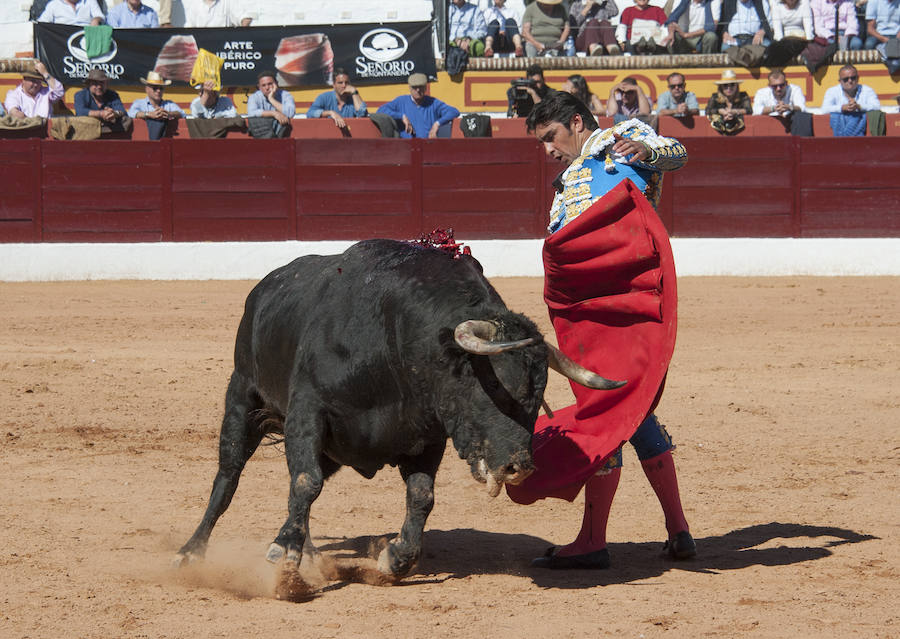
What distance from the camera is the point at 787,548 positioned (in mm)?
3648

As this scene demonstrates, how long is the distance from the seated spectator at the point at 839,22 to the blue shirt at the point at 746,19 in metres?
0.46

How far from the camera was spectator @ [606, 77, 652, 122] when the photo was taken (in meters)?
10.7

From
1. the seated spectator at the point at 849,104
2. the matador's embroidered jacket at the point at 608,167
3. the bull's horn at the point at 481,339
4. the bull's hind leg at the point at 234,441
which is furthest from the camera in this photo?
the seated spectator at the point at 849,104

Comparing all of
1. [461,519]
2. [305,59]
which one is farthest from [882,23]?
[461,519]

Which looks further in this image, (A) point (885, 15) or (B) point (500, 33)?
(B) point (500, 33)

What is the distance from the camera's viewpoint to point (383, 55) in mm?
12484

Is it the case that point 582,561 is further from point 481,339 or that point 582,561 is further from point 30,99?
point 30,99

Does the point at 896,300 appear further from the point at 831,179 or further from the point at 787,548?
the point at 787,548

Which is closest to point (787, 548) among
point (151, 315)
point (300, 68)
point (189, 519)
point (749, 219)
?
point (189, 519)

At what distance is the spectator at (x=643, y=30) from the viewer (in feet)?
41.5

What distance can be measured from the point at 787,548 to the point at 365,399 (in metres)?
1.35

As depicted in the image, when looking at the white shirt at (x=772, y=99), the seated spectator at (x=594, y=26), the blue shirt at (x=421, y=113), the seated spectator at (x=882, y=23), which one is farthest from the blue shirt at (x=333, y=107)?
the seated spectator at (x=882, y=23)

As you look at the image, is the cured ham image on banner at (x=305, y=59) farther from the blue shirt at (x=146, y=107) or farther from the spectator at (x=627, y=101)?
the spectator at (x=627, y=101)

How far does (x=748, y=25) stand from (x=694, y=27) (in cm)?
53
